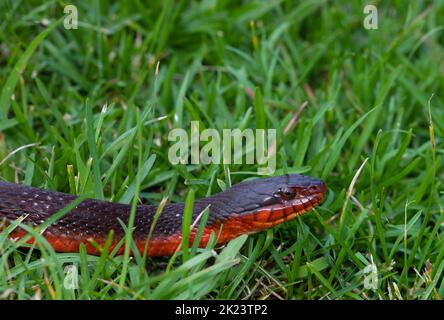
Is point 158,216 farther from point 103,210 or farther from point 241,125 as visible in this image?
point 241,125

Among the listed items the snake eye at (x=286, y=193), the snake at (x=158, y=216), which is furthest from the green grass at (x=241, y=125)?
the snake eye at (x=286, y=193)

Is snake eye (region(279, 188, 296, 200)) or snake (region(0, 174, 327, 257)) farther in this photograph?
snake eye (region(279, 188, 296, 200))

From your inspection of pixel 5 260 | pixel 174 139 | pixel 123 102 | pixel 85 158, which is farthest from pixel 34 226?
pixel 123 102

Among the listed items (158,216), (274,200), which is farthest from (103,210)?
(274,200)

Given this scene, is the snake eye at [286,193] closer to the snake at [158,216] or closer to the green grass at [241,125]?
the snake at [158,216]

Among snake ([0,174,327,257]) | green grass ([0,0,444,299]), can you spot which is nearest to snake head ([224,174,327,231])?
snake ([0,174,327,257])

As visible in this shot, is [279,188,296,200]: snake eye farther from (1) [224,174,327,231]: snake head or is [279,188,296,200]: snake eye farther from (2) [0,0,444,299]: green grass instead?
(2) [0,0,444,299]: green grass
